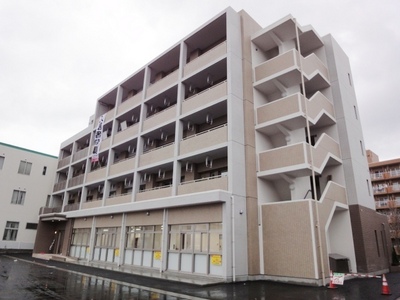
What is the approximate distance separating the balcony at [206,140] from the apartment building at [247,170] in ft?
0.28

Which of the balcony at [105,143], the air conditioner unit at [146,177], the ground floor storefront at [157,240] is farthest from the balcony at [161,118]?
the ground floor storefront at [157,240]

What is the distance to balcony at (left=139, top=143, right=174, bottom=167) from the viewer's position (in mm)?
19722

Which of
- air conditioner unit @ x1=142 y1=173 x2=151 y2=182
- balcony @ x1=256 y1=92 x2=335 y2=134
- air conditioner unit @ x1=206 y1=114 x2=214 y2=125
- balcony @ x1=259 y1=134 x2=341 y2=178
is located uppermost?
air conditioner unit @ x1=206 y1=114 x2=214 y2=125

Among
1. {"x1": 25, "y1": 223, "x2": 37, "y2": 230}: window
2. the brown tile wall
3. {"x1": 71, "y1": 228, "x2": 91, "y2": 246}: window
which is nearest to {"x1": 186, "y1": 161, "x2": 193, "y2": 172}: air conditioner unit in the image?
the brown tile wall

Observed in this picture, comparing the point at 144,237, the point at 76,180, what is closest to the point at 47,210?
the point at 76,180

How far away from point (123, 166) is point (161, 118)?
18.6 feet

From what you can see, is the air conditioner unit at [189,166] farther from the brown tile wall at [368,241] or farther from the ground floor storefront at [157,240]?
the brown tile wall at [368,241]

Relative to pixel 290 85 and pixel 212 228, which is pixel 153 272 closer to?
pixel 212 228

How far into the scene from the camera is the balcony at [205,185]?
50.8ft

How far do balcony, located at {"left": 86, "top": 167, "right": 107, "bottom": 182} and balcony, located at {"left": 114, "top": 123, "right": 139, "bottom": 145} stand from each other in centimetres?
289

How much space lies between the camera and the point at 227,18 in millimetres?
18625

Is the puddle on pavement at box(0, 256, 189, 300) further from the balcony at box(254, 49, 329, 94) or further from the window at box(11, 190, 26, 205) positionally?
the window at box(11, 190, 26, 205)

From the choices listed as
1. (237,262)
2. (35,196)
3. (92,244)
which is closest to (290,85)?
(237,262)

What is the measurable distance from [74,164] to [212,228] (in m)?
23.7
